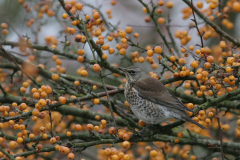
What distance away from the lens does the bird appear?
3.44 meters

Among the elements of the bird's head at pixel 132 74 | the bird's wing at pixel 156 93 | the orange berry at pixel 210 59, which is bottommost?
the bird's wing at pixel 156 93

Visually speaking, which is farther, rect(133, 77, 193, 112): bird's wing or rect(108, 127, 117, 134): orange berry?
rect(133, 77, 193, 112): bird's wing

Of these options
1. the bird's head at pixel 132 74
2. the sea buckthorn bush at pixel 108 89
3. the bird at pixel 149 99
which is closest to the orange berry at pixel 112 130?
the sea buckthorn bush at pixel 108 89

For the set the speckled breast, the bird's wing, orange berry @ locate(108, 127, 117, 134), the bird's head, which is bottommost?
orange berry @ locate(108, 127, 117, 134)

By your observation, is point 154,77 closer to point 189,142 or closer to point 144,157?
point 189,142

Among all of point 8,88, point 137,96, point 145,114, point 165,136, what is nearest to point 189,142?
point 165,136

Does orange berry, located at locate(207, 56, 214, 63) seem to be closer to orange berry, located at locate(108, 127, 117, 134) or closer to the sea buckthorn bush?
the sea buckthorn bush

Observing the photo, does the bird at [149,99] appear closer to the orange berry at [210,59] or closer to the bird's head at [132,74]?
the bird's head at [132,74]

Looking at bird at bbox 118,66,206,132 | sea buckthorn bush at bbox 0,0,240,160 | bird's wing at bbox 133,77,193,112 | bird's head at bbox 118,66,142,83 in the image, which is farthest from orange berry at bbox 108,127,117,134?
bird's head at bbox 118,66,142,83

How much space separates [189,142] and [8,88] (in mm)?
2904

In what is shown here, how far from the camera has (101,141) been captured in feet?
8.47

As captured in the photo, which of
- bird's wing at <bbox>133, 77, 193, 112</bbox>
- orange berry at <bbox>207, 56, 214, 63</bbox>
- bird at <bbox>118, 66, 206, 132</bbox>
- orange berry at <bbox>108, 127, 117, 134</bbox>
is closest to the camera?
orange berry at <bbox>108, 127, 117, 134</bbox>

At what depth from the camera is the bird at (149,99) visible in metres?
3.44

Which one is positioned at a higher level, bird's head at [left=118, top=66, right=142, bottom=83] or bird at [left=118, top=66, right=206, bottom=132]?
bird's head at [left=118, top=66, right=142, bottom=83]
